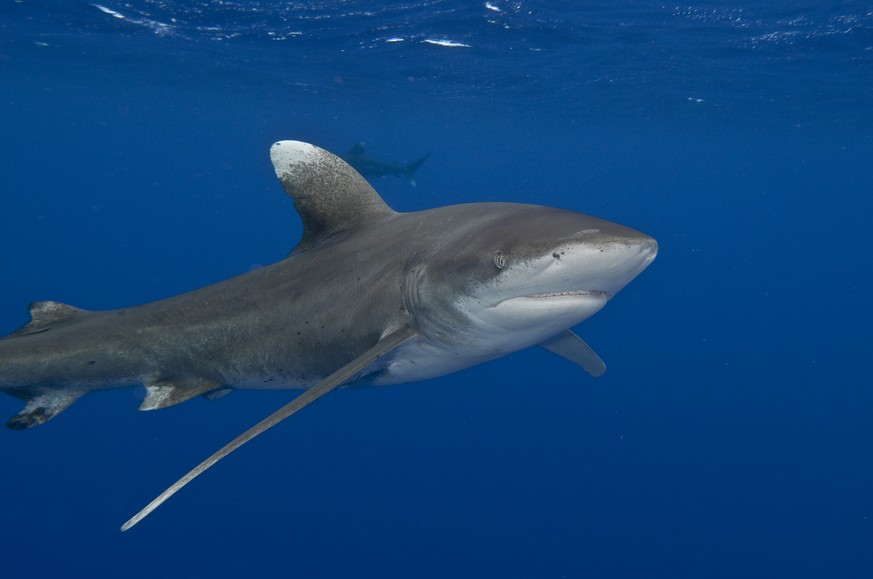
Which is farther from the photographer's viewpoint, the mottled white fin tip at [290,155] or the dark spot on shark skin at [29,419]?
the dark spot on shark skin at [29,419]

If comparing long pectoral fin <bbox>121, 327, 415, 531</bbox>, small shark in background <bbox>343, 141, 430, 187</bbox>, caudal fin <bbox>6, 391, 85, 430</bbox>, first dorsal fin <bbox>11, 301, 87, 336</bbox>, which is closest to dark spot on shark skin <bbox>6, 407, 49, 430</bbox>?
caudal fin <bbox>6, 391, 85, 430</bbox>

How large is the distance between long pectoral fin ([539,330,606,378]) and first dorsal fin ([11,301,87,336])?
4.41 metres

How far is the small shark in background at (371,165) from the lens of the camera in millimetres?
20719

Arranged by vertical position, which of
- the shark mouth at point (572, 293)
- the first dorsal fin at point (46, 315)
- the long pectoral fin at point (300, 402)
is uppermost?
the shark mouth at point (572, 293)

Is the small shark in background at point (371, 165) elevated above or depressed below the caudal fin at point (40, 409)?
below

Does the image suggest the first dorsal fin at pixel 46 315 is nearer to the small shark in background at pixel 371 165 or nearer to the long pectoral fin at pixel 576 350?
the long pectoral fin at pixel 576 350

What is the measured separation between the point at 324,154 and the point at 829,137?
146 feet

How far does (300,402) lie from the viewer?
146 inches

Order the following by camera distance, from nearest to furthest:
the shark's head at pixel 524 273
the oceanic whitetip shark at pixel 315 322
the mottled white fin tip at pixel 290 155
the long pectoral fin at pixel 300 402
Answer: the shark's head at pixel 524 273 → the long pectoral fin at pixel 300 402 → the oceanic whitetip shark at pixel 315 322 → the mottled white fin tip at pixel 290 155

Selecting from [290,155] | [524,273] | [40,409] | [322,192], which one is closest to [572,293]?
[524,273]

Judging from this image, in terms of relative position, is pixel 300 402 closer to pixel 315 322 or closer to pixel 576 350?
pixel 315 322

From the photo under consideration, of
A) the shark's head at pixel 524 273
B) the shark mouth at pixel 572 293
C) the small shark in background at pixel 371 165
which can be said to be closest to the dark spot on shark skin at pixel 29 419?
the shark's head at pixel 524 273

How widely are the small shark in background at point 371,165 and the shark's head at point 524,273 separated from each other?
659 inches

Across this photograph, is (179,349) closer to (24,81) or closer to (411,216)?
(411,216)
